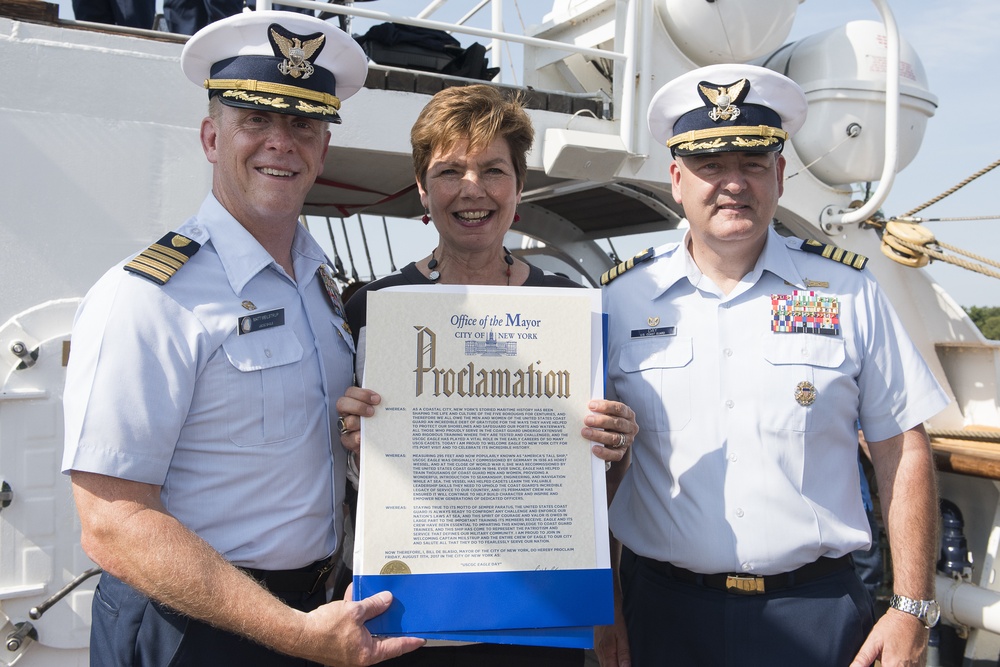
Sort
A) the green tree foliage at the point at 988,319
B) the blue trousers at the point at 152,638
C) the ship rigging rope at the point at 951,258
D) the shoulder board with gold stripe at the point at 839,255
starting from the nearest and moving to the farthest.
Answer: the blue trousers at the point at 152,638 < the shoulder board with gold stripe at the point at 839,255 < the ship rigging rope at the point at 951,258 < the green tree foliage at the point at 988,319

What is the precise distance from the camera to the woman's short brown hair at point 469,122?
6.68ft

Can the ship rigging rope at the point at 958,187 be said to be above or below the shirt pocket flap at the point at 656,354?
above

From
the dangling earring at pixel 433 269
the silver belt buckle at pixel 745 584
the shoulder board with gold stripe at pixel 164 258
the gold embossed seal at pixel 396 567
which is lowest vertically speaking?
the silver belt buckle at pixel 745 584

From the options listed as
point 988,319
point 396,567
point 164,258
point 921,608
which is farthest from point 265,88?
point 988,319

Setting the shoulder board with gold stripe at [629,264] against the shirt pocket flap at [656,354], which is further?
the shoulder board with gold stripe at [629,264]

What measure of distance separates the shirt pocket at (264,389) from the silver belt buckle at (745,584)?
3.61 feet

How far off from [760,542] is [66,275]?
2445mm

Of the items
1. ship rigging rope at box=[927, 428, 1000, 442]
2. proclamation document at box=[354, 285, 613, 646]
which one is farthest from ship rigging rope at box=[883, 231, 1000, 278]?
proclamation document at box=[354, 285, 613, 646]

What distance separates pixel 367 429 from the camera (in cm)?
166

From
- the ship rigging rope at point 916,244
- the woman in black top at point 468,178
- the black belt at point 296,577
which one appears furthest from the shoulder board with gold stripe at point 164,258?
the ship rigging rope at point 916,244

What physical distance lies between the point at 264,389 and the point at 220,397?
9cm

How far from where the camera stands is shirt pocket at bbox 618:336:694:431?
80.7 inches

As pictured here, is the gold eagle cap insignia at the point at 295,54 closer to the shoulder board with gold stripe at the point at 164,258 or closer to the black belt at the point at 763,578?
the shoulder board with gold stripe at the point at 164,258

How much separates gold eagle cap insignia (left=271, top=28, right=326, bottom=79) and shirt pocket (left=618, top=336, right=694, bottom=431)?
3.63 feet
